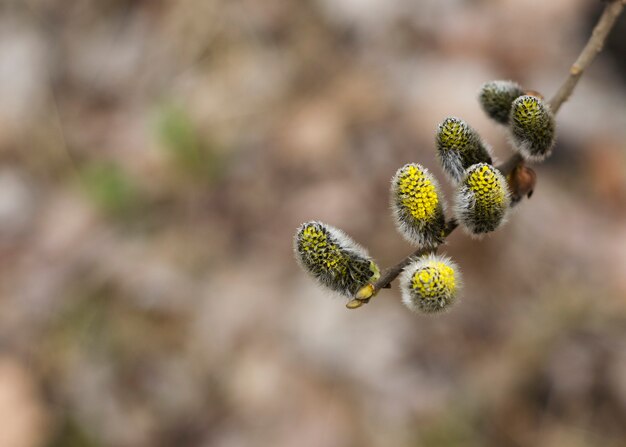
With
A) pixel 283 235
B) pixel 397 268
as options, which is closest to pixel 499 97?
pixel 397 268

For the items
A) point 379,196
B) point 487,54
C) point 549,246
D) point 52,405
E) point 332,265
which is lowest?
point 52,405

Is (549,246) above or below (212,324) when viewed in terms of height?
above

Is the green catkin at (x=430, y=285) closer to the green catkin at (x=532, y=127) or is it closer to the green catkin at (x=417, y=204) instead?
the green catkin at (x=417, y=204)

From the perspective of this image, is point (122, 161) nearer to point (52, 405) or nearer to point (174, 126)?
point (174, 126)

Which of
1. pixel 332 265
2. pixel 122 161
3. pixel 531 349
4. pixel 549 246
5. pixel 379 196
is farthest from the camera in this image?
pixel 122 161

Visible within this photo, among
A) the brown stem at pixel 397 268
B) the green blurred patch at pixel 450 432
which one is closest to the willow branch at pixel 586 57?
the brown stem at pixel 397 268

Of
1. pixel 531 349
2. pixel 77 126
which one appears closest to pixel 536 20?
pixel 531 349
